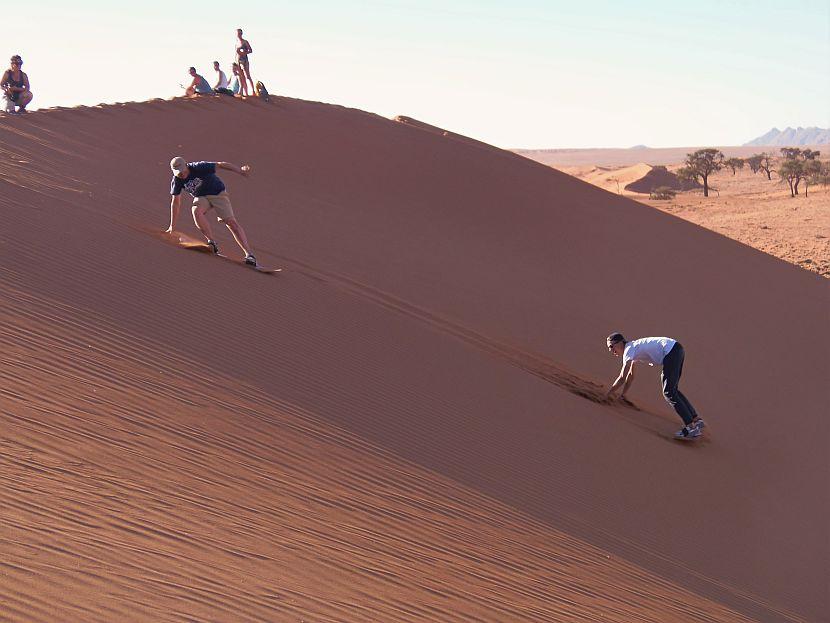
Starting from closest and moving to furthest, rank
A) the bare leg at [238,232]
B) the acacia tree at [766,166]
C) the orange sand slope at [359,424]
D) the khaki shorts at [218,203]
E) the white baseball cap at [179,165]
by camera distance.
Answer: the orange sand slope at [359,424] → the white baseball cap at [179,165] → the khaki shorts at [218,203] → the bare leg at [238,232] → the acacia tree at [766,166]

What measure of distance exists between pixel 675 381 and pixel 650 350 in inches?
16.4

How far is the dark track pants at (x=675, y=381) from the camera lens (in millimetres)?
9594

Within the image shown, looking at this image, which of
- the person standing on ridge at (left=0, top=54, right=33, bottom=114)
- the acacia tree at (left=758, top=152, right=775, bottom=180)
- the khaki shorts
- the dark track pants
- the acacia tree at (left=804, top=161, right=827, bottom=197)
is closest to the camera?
the dark track pants

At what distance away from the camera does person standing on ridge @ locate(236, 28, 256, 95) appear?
1978 cm

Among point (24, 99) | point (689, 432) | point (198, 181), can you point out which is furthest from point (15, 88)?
point (689, 432)

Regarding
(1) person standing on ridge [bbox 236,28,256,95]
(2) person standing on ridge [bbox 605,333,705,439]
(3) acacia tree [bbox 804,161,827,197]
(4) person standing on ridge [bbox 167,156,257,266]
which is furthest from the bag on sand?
(3) acacia tree [bbox 804,161,827,197]

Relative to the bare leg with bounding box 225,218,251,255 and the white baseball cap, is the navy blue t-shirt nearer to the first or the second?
the white baseball cap

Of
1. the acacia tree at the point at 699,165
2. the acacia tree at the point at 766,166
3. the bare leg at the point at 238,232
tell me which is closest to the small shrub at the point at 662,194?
the acacia tree at the point at 699,165

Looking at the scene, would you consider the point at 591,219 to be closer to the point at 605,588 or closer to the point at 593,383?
the point at 593,383

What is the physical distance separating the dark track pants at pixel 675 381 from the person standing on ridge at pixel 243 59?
13504 mm

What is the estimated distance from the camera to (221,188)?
410 inches

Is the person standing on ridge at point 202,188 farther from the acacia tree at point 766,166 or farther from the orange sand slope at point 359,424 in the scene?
the acacia tree at point 766,166

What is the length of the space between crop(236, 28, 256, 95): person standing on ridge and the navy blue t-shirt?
34.1 ft

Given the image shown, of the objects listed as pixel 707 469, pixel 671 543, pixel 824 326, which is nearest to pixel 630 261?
pixel 824 326
